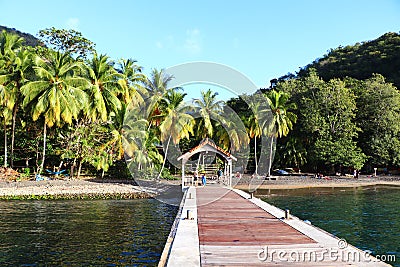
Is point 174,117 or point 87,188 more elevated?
point 174,117

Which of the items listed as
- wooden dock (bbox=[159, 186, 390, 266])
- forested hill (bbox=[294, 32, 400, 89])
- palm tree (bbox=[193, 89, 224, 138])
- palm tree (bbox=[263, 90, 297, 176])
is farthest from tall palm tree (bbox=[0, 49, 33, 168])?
forested hill (bbox=[294, 32, 400, 89])

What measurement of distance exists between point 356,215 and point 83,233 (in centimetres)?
1324

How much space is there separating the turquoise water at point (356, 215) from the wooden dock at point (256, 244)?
3.49 metres

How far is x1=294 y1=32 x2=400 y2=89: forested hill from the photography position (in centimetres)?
5759

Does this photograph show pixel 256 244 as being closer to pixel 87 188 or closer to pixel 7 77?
pixel 87 188

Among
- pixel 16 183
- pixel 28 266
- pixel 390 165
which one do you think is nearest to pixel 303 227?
pixel 28 266

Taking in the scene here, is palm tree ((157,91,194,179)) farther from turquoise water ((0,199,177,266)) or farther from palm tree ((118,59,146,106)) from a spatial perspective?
turquoise water ((0,199,177,266))

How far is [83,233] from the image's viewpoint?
45.5 ft

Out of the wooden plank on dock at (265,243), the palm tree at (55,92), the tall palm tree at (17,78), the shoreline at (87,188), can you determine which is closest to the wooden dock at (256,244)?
the wooden plank on dock at (265,243)

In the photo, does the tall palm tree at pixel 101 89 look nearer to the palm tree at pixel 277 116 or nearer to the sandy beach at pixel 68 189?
the sandy beach at pixel 68 189

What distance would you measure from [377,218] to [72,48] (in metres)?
32.8

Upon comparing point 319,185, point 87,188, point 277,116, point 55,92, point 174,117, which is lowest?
point 87,188

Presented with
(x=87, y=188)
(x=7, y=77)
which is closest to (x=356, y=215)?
(x=87, y=188)

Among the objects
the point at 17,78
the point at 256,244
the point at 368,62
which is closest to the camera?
the point at 256,244
